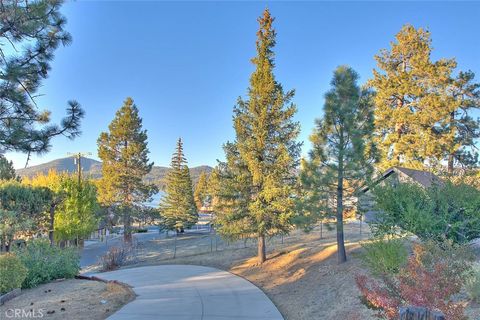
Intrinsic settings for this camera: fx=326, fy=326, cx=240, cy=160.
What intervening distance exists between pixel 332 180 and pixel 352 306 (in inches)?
226

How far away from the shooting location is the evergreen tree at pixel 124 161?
102ft

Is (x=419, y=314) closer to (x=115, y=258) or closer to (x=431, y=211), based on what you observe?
(x=431, y=211)

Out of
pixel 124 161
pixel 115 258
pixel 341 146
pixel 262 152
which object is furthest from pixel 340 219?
pixel 124 161

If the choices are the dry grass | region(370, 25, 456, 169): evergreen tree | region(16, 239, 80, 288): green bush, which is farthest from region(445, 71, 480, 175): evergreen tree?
region(16, 239, 80, 288): green bush

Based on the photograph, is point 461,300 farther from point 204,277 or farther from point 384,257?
point 204,277

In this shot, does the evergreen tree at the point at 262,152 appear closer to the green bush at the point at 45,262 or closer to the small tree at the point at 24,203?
the green bush at the point at 45,262

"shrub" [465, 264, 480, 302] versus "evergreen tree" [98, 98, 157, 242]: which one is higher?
"evergreen tree" [98, 98, 157, 242]

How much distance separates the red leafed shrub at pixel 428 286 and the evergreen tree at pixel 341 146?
21.2ft

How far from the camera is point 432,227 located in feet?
33.0

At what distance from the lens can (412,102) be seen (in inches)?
1021

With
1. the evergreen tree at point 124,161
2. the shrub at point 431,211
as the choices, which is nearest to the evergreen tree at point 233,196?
the shrub at point 431,211

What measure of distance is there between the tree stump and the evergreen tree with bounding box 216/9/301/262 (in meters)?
12.5

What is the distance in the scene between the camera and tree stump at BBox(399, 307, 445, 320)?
3102mm

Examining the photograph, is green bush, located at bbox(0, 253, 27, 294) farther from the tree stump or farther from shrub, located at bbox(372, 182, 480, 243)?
shrub, located at bbox(372, 182, 480, 243)
